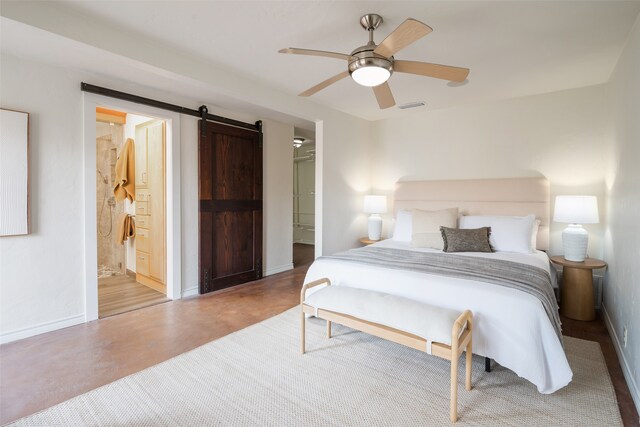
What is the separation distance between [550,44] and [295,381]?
324cm

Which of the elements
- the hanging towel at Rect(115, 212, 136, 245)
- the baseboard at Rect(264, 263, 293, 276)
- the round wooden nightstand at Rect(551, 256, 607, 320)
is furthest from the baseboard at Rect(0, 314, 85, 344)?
the round wooden nightstand at Rect(551, 256, 607, 320)

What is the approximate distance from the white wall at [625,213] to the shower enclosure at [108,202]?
5.87 metres

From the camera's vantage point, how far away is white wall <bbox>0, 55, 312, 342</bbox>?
260 centimetres

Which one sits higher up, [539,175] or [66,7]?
[66,7]

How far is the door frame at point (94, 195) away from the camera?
299cm

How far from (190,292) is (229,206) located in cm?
118

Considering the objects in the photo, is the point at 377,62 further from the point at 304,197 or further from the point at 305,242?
the point at 305,242

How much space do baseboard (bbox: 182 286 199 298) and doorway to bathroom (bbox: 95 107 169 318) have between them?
0.22m

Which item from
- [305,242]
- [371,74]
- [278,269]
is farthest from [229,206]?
[305,242]

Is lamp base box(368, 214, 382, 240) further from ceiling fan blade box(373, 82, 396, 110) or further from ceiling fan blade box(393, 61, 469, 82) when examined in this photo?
ceiling fan blade box(393, 61, 469, 82)

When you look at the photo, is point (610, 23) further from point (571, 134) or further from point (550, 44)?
point (571, 134)

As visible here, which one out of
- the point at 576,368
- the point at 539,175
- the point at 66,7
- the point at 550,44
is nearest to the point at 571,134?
the point at 539,175

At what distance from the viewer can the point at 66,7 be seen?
6.81 feet

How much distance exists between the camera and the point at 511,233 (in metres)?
3.38
